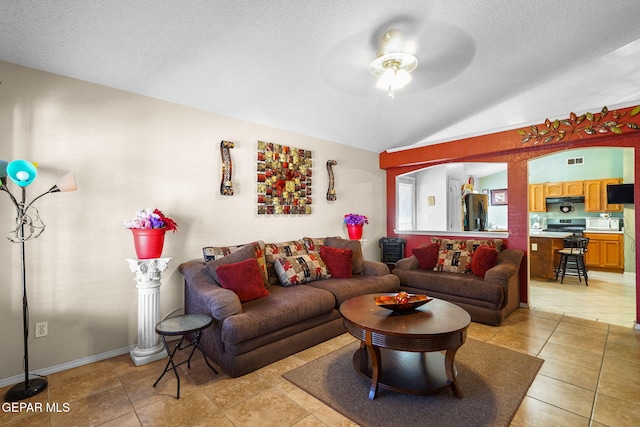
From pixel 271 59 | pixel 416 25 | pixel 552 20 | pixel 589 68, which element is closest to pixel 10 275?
pixel 271 59

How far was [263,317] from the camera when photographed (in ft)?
7.88

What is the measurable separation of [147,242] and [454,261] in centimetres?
379

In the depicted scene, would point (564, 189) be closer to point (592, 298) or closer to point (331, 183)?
point (592, 298)

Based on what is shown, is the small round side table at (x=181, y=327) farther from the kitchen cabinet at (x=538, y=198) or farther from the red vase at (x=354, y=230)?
the kitchen cabinet at (x=538, y=198)

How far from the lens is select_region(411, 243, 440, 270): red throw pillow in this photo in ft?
13.9

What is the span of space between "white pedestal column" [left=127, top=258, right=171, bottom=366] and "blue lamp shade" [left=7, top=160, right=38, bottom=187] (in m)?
0.91

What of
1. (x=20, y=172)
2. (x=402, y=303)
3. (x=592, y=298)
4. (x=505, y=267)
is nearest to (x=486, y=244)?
(x=505, y=267)

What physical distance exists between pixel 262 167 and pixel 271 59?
1402 mm

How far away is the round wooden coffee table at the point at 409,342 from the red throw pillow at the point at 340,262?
3.71 feet

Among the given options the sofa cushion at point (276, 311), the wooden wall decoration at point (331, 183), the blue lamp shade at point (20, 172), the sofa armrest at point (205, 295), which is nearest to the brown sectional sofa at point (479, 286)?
the wooden wall decoration at point (331, 183)

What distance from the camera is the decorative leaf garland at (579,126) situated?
3271 millimetres

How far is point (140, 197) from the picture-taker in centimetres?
285

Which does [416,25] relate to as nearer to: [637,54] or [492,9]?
[492,9]

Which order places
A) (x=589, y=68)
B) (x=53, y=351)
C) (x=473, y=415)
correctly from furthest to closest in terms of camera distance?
(x=589, y=68) → (x=53, y=351) → (x=473, y=415)
